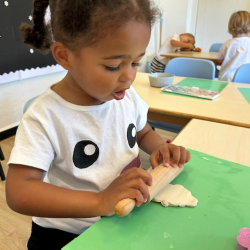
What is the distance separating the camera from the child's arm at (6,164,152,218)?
17.9 inches

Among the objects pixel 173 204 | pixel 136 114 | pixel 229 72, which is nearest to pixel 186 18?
pixel 229 72

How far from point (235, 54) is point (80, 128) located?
2.36 m

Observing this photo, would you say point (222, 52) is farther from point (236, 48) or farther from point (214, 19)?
point (214, 19)

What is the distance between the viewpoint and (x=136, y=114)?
0.75 meters

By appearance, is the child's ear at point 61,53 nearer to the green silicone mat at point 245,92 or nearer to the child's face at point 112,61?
the child's face at point 112,61

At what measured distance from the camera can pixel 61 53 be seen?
525 millimetres

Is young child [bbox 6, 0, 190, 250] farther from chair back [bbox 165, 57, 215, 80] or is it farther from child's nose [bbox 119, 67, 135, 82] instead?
chair back [bbox 165, 57, 215, 80]

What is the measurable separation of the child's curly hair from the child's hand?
31 cm

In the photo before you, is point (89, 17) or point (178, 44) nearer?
point (89, 17)

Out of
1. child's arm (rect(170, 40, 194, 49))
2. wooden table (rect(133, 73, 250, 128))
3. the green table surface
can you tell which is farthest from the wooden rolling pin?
child's arm (rect(170, 40, 194, 49))

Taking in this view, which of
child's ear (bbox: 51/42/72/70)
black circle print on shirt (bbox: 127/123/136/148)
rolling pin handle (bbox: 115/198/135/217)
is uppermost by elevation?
child's ear (bbox: 51/42/72/70)

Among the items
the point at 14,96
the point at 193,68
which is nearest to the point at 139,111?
the point at 193,68

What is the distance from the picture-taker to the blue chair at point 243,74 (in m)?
1.69

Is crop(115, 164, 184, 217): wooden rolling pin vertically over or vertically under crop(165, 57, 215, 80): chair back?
over
